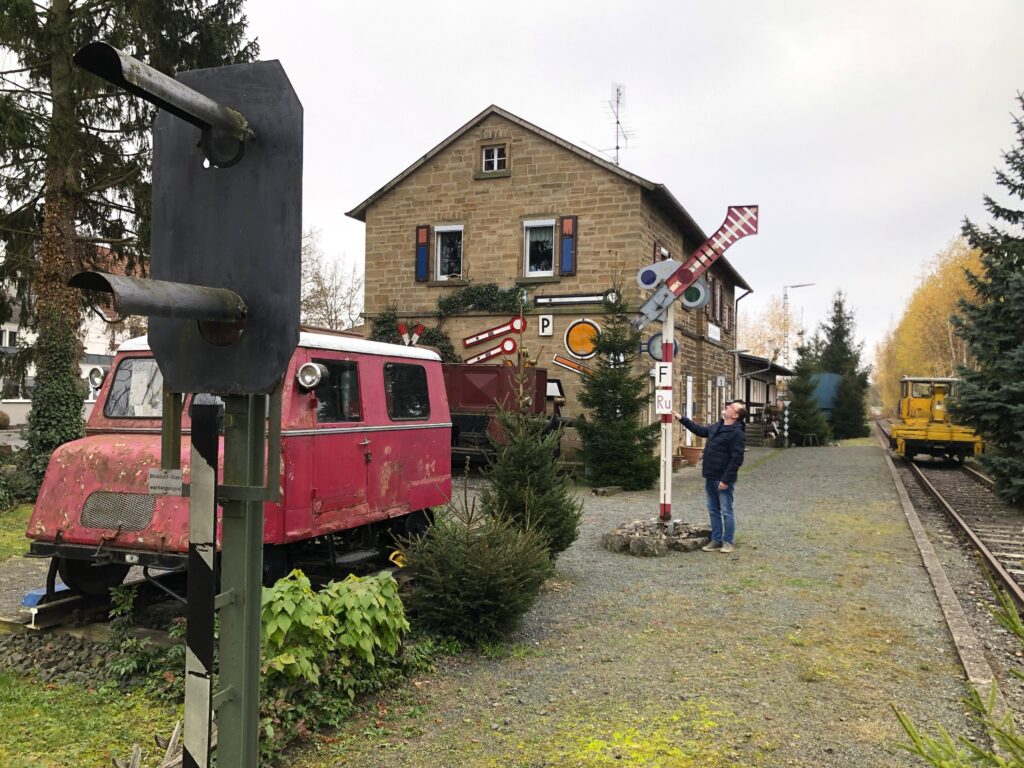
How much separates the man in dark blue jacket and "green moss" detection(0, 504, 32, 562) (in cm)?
786

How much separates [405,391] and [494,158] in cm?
1449

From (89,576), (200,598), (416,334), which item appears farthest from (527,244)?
(200,598)

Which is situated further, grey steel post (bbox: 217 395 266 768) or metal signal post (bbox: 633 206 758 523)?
metal signal post (bbox: 633 206 758 523)

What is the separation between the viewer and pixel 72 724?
165 inches

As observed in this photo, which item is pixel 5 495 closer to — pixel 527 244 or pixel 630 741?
pixel 630 741

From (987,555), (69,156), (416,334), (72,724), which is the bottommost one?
(987,555)

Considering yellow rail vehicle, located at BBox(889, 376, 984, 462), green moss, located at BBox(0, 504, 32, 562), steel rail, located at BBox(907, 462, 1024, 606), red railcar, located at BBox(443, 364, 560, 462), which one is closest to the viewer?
steel rail, located at BBox(907, 462, 1024, 606)

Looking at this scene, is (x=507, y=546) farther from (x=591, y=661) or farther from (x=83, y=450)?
(x=83, y=450)

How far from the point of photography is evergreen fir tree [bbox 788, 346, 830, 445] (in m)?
35.7

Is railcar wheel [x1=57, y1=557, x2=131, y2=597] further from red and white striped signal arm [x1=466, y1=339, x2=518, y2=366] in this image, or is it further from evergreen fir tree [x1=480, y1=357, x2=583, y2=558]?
red and white striped signal arm [x1=466, y1=339, x2=518, y2=366]

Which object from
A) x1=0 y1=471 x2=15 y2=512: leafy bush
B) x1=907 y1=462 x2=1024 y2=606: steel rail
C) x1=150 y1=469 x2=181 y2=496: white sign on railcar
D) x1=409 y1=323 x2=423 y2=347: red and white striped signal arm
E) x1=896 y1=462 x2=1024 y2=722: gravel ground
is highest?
x1=409 y1=323 x2=423 y2=347: red and white striped signal arm

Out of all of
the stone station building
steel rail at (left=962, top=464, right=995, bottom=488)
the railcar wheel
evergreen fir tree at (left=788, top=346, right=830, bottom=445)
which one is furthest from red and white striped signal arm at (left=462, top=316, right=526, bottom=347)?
evergreen fir tree at (left=788, top=346, right=830, bottom=445)

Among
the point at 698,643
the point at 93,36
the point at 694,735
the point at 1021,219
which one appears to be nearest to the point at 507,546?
the point at 698,643

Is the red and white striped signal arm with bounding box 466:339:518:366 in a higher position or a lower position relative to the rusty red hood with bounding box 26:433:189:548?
higher
